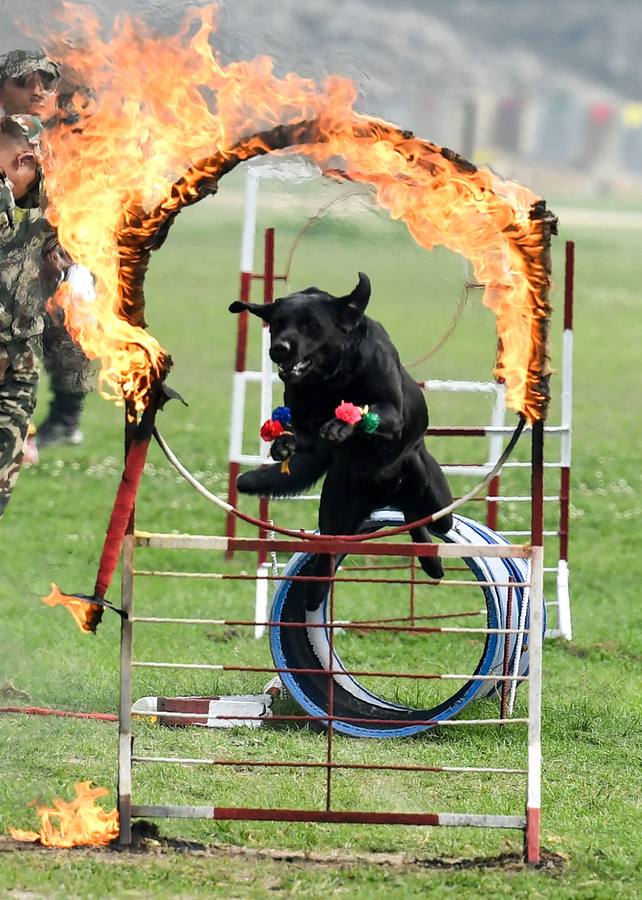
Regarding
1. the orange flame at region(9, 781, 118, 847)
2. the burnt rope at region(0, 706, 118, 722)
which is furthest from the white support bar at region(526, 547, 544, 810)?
the burnt rope at region(0, 706, 118, 722)

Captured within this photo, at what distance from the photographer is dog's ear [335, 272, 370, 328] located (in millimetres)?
6246

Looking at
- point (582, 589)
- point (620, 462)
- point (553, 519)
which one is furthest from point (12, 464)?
point (620, 462)

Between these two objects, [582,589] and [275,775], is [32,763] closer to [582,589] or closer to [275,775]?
[275,775]

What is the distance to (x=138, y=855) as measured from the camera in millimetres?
6422

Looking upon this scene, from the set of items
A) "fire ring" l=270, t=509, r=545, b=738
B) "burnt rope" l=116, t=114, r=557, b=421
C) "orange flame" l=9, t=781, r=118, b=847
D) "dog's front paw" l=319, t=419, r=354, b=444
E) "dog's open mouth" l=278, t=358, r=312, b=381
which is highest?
"burnt rope" l=116, t=114, r=557, b=421

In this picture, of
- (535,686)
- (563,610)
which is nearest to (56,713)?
(535,686)

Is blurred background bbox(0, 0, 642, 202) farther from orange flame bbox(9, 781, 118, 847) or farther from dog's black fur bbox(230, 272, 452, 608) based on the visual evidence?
orange flame bbox(9, 781, 118, 847)

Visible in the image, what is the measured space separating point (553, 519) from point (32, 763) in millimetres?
7997

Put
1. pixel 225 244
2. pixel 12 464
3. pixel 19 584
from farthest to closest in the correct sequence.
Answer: pixel 225 244
pixel 19 584
pixel 12 464

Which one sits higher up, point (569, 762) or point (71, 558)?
point (71, 558)

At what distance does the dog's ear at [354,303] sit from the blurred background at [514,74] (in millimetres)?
54926

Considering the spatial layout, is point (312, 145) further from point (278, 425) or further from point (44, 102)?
point (44, 102)

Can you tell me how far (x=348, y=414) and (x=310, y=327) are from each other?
36 cm

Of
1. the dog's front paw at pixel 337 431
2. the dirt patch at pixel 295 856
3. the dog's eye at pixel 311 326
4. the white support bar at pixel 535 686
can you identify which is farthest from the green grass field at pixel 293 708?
the dog's front paw at pixel 337 431
